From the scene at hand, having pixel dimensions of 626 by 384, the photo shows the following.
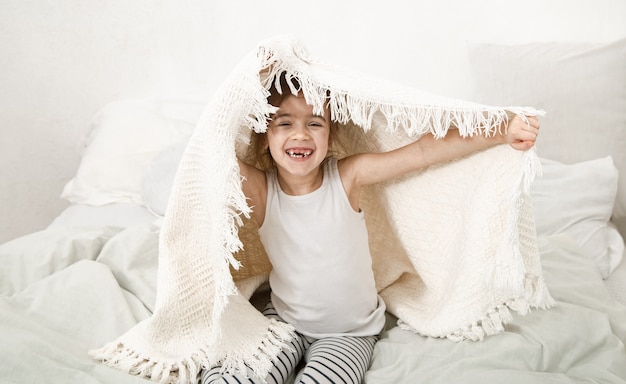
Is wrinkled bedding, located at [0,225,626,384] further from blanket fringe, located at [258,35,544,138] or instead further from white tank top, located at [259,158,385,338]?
blanket fringe, located at [258,35,544,138]

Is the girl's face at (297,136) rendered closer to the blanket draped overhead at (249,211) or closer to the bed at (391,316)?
the blanket draped overhead at (249,211)

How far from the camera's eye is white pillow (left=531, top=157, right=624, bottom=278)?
140 cm

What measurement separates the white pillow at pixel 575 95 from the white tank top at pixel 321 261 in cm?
86

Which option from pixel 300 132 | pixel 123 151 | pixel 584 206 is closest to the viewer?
pixel 300 132

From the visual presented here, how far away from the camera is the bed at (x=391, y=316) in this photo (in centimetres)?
92

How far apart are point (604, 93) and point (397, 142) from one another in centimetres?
88

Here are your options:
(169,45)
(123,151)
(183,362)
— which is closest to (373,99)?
(183,362)

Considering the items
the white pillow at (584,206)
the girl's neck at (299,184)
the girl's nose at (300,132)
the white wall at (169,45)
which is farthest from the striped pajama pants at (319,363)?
the white wall at (169,45)

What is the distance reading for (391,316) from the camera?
1.22m

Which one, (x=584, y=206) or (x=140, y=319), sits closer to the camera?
(x=140, y=319)

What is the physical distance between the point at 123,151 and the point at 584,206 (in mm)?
1482

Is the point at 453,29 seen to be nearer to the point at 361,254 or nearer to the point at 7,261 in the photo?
the point at 361,254

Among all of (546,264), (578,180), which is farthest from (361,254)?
(578,180)

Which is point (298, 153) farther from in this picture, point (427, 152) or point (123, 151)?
point (123, 151)
